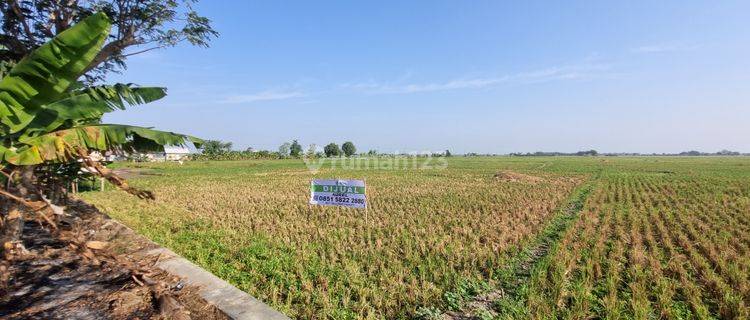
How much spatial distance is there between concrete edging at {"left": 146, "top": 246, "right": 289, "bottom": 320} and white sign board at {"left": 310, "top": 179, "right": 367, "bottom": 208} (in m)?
5.07

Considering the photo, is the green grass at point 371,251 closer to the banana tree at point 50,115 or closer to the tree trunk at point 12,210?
the tree trunk at point 12,210

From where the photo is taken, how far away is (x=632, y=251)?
7172mm

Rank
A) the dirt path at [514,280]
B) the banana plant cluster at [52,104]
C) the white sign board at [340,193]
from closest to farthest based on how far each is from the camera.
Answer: the banana plant cluster at [52,104]
the dirt path at [514,280]
the white sign board at [340,193]

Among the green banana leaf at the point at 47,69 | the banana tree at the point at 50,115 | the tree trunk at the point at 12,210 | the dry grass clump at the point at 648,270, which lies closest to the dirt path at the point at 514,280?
the dry grass clump at the point at 648,270

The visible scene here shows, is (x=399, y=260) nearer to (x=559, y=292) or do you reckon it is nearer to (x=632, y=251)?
(x=559, y=292)

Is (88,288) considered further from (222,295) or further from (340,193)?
(340,193)

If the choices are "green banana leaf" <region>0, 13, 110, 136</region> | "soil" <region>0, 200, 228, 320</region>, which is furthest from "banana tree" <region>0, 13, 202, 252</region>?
"soil" <region>0, 200, 228, 320</region>

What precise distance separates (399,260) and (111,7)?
12.7 meters

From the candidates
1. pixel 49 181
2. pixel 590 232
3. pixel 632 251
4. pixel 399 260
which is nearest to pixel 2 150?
pixel 49 181

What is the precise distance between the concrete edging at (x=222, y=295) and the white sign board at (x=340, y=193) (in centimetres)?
507

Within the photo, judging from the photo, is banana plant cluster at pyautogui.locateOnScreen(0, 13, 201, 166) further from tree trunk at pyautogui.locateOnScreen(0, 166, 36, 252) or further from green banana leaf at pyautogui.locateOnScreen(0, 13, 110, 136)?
tree trunk at pyautogui.locateOnScreen(0, 166, 36, 252)

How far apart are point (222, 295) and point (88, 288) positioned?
1437mm

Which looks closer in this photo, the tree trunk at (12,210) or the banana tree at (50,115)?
the banana tree at (50,115)

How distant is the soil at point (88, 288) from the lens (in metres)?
3.38
